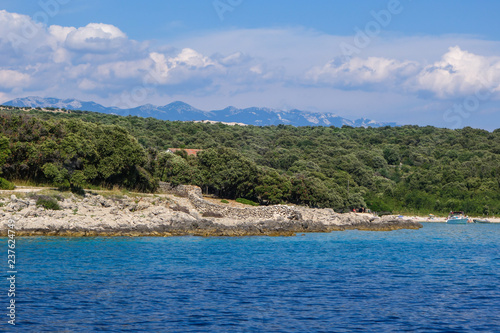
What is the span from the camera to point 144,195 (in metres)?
42.3

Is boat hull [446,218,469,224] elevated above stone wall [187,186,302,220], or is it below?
below

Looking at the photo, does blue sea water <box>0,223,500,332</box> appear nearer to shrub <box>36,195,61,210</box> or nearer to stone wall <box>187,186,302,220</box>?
shrub <box>36,195,61,210</box>

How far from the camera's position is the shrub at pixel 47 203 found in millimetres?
34188

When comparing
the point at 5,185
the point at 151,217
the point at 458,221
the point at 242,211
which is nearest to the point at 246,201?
the point at 242,211

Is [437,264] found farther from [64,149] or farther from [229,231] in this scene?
[64,149]

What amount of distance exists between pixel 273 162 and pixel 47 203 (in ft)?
181

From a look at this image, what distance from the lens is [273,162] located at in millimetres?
86750

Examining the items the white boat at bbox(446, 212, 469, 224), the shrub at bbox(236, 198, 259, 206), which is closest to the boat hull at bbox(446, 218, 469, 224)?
the white boat at bbox(446, 212, 469, 224)

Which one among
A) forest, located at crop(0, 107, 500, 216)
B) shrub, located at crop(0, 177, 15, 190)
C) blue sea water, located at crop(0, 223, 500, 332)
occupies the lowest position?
blue sea water, located at crop(0, 223, 500, 332)

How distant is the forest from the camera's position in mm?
39781

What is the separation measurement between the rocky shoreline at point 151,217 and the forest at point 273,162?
2.52 metres

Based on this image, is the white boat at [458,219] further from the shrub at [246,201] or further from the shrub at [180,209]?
the shrub at [180,209]

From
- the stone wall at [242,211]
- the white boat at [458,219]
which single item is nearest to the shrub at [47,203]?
the stone wall at [242,211]

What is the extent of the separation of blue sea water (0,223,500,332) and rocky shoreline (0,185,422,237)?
2.69 meters
